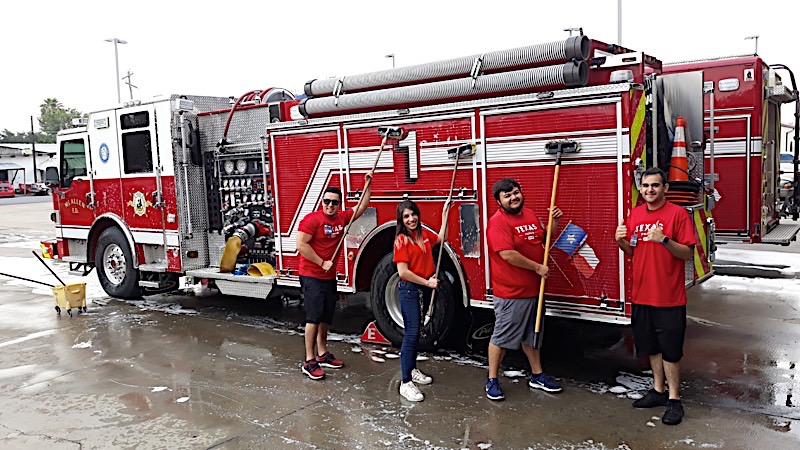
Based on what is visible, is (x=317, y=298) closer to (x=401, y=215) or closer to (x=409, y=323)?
(x=409, y=323)

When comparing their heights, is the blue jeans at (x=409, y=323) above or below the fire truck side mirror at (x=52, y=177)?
below

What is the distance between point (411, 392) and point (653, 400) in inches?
69.3

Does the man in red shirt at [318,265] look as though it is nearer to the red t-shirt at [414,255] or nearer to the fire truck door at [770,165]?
the red t-shirt at [414,255]

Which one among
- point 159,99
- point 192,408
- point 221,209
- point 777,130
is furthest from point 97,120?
point 777,130

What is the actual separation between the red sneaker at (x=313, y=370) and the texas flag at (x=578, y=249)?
7.48ft

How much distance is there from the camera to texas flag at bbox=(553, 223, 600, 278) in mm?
5543

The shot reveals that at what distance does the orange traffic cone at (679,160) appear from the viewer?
609 centimetres

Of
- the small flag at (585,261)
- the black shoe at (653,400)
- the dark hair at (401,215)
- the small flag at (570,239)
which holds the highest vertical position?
the dark hair at (401,215)

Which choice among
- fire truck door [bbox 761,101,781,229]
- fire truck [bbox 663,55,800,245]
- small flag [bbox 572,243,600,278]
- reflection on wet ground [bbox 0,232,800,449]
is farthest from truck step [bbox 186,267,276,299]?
fire truck door [bbox 761,101,781,229]

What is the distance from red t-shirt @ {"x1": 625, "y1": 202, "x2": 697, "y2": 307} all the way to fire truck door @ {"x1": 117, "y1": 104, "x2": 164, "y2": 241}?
6216 mm

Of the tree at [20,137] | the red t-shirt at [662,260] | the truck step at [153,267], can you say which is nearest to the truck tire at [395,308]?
the red t-shirt at [662,260]

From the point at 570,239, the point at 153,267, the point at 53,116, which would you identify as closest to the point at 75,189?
the point at 153,267

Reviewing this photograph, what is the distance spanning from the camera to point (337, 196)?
6117 millimetres

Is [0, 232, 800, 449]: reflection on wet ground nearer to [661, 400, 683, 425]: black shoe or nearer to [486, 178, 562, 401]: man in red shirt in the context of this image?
[661, 400, 683, 425]: black shoe
